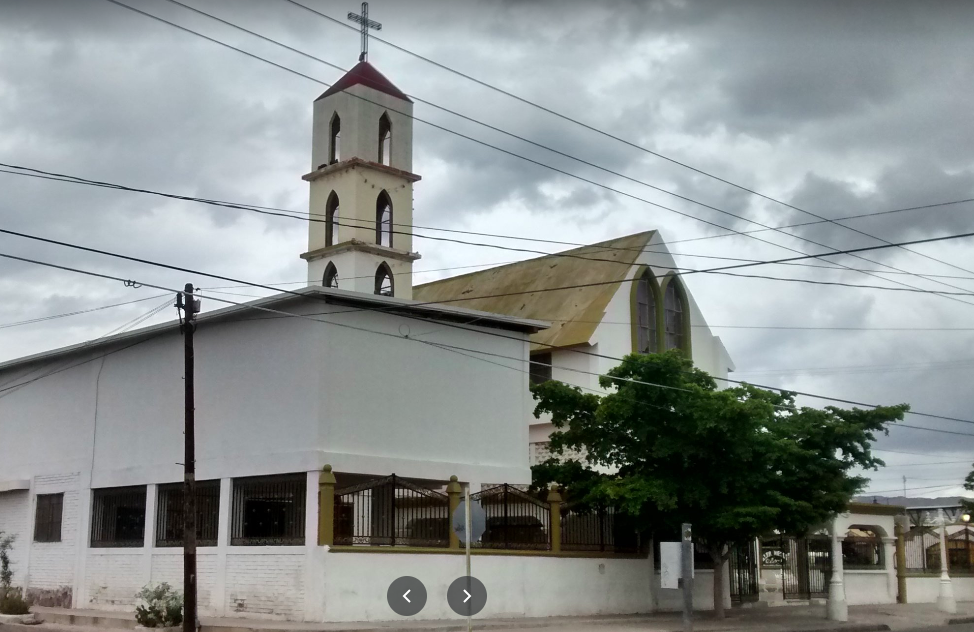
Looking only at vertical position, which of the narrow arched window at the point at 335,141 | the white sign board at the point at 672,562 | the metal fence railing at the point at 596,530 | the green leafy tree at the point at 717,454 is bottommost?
Result: the white sign board at the point at 672,562

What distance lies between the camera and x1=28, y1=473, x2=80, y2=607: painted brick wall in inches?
1167

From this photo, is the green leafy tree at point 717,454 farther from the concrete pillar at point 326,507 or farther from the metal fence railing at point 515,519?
the concrete pillar at point 326,507

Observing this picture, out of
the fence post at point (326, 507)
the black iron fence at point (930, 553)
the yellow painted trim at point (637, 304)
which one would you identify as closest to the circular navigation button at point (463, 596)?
the fence post at point (326, 507)

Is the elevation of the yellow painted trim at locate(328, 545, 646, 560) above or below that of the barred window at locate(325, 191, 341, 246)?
below

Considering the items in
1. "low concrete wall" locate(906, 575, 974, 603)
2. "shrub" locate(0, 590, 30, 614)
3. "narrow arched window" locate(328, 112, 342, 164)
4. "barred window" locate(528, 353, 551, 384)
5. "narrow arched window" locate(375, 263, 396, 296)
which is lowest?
"low concrete wall" locate(906, 575, 974, 603)

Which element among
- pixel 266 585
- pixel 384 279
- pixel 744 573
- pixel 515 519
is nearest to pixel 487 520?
pixel 515 519

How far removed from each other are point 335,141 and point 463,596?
22546mm

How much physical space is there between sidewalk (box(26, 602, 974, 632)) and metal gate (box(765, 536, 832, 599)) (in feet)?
6.81

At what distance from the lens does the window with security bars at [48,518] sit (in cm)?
3067

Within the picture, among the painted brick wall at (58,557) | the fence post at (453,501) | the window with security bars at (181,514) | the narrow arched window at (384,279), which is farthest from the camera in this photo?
the narrow arched window at (384,279)

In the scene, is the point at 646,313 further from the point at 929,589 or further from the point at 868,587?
the point at 929,589

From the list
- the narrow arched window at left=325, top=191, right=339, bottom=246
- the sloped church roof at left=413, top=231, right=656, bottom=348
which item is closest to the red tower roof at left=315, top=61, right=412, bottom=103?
the narrow arched window at left=325, top=191, right=339, bottom=246

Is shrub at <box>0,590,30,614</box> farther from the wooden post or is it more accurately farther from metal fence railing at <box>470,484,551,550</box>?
the wooden post

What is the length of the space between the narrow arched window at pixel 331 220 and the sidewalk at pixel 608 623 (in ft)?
54.2
